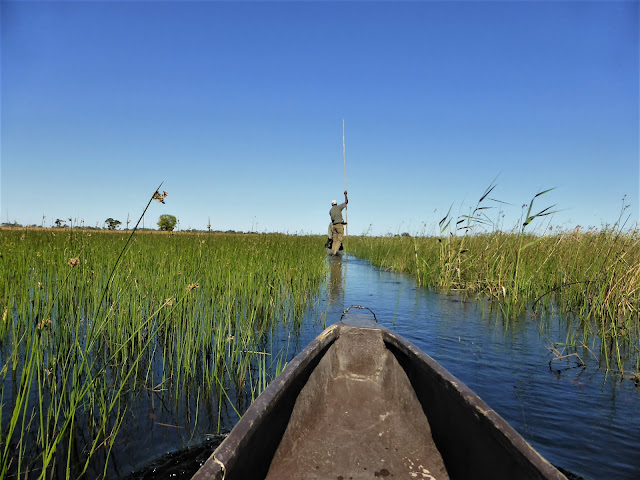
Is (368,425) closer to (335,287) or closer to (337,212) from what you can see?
(335,287)

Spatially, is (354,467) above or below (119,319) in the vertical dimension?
below

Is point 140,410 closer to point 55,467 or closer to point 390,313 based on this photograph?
point 55,467

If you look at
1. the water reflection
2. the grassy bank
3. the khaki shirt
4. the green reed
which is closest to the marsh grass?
the grassy bank

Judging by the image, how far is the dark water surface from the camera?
2.49 m

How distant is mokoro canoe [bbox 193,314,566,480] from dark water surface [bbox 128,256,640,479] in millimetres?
683

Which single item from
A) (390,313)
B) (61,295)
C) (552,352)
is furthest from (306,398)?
(390,313)

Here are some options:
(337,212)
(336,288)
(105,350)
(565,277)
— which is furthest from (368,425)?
(337,212)

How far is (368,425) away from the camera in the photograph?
2.43 m

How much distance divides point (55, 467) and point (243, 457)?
4.59ft

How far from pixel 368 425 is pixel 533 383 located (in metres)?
2.04

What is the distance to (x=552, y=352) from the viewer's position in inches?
172

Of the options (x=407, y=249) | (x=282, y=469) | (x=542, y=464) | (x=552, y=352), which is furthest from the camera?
(x=407, y=249)

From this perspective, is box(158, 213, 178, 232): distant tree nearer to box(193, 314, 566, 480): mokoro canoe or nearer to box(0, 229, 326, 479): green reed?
box(0, 229, 326, 479): green reed

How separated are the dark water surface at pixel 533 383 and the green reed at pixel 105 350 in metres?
0.42
